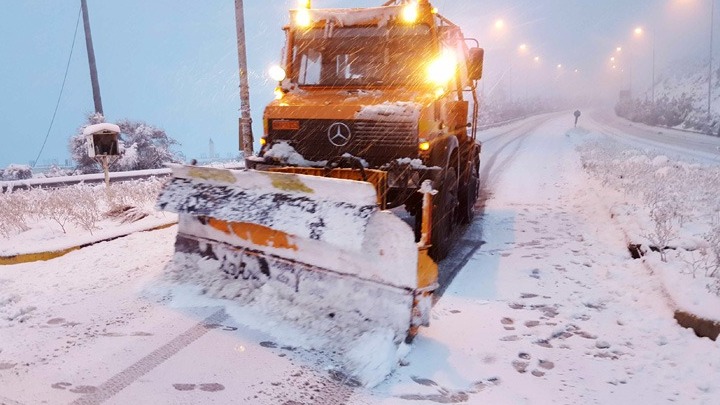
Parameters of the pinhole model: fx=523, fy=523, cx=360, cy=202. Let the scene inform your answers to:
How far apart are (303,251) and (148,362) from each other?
136 centimetres

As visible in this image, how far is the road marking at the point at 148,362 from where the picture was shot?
3076 mm

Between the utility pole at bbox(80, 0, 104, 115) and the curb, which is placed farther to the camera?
the utility pole at bbox(80, 0, 104, 115)

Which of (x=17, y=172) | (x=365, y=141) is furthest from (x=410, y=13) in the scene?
Answer: (x=17, y=172)

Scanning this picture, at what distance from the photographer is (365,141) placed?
5.50 metres

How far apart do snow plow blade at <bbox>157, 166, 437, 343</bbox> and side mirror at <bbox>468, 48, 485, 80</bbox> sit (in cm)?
267

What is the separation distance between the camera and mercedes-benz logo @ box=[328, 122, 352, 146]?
552cm

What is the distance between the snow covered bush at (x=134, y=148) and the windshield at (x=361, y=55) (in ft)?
49.0

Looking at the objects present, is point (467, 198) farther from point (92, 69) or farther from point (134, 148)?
point (92, 69)

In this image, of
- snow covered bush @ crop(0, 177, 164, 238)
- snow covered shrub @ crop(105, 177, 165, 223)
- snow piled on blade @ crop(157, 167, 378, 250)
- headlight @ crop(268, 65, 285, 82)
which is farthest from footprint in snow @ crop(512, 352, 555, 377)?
snow covered bush @ crop(0, 177, 164, 238)

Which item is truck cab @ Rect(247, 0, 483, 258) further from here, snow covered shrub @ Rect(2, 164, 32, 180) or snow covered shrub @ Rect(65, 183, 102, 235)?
snow covered shrub @ Rect(2, 164, 32, 180)

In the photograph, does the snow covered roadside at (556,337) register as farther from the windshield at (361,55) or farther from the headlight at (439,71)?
the windshield at (361,55)

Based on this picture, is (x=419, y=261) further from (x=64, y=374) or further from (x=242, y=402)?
(x=64, y=374)

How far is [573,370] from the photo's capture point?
349 cm

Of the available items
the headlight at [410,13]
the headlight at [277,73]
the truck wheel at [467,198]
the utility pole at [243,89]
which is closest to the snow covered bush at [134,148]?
the utility pole at [243,89]
